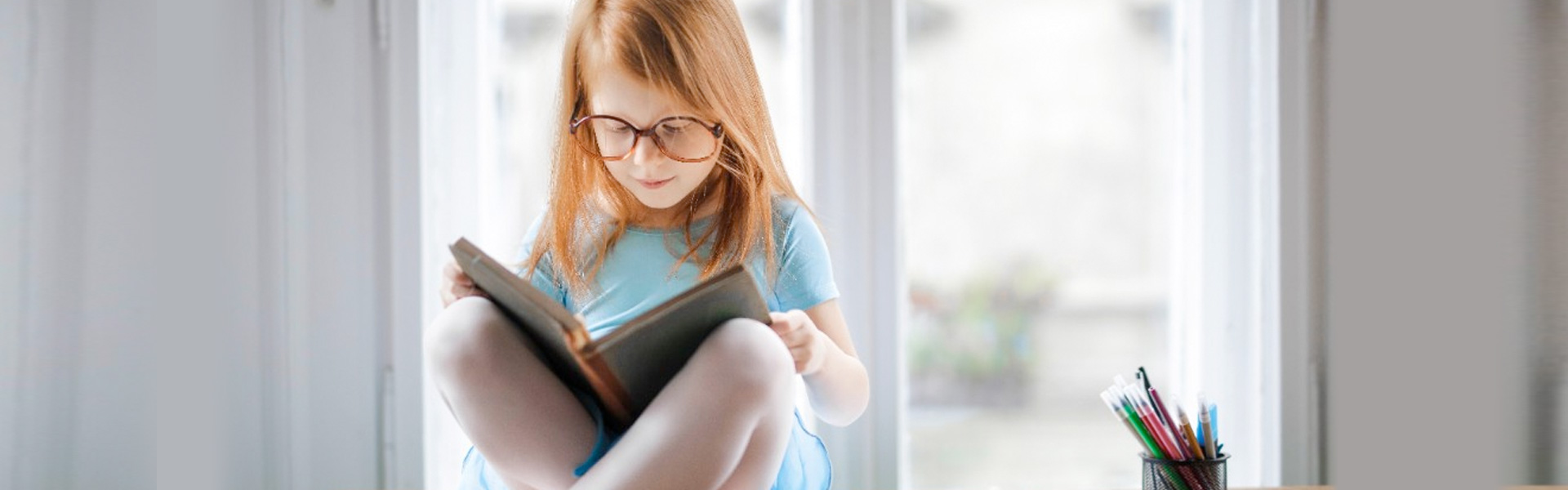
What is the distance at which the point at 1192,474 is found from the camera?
1080mm

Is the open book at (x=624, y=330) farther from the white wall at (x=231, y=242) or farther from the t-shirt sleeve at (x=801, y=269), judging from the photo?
the white wall at (x=231, y=242)

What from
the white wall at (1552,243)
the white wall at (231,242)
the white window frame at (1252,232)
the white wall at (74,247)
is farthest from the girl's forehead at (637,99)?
the white wall at (1552,243)

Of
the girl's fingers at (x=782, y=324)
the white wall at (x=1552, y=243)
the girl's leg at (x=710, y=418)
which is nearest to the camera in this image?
the girl's leg at (x=710, y=418)

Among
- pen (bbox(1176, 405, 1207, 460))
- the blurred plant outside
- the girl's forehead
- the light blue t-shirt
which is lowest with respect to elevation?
pen (bbox(1176, 405, 1207, 460))

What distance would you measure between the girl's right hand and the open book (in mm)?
43

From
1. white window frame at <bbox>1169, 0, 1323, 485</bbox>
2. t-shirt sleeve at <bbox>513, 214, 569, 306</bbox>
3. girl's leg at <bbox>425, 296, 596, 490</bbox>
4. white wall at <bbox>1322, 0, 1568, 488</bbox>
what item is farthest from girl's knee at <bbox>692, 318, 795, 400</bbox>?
white window frame at <bbox>1169, 0, 1323, 485</bbox>

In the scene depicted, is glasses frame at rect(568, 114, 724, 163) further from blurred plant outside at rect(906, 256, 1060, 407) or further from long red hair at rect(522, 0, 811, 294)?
blurred plant outside at rect(906, 256, 1060, 407)

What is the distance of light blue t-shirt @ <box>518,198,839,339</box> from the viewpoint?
3.22ft

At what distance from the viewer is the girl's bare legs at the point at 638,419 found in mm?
691

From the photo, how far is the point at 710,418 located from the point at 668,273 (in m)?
0.31

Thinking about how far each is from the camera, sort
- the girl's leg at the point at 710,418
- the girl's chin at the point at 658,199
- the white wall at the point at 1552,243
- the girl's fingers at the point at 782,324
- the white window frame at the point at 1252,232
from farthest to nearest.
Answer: the white window frame at the point at 1252,232, the white wall at the point at 1552,243, the girl's chin at the point at 658,199, the girl's fingers at the point at 782,324, the girl's leg at the point at 710,418

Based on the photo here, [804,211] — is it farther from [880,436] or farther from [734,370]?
[880,436]

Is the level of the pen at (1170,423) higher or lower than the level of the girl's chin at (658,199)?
lower

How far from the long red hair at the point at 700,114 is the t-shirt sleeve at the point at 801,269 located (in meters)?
0.02
